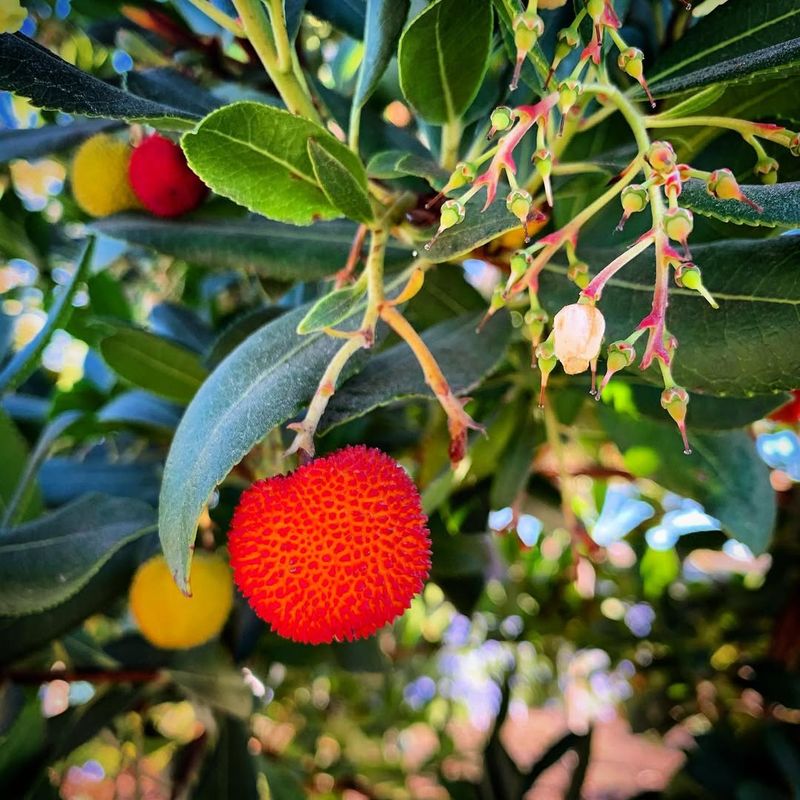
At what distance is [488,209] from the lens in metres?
0.45

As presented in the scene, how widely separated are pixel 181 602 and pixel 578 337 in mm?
497

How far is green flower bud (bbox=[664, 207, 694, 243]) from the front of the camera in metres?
0.35

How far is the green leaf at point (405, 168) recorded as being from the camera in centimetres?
50

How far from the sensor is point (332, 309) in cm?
49

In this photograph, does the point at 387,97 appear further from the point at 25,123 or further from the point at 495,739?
the point at 495,739

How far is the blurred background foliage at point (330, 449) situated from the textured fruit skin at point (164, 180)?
0.03 meters

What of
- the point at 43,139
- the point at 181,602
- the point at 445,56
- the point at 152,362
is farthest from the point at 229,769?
the point at 445,56

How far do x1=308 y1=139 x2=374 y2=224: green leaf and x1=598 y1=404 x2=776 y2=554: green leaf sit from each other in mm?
361

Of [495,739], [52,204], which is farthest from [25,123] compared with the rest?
[495,739]

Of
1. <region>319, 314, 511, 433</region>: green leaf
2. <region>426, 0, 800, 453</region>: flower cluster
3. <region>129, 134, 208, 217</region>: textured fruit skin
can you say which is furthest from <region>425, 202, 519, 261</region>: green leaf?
<region>129, 134, 208, 217</region>: textured fruit skin

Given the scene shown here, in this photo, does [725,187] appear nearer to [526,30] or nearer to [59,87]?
[526,30]

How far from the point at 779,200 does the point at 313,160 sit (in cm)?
26

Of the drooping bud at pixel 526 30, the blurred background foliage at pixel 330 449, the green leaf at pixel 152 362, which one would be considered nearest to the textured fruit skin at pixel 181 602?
the blurred background foliage at pixel 330 449

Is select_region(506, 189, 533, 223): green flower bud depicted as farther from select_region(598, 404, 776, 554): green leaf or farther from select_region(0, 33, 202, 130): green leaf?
select_region(598, 404, 776, 554): green leaf
